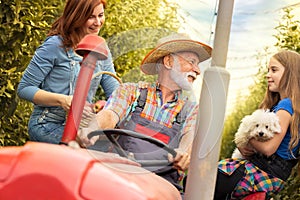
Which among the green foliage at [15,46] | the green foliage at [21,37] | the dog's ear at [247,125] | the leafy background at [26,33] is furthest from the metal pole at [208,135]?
the green foliage at [15,46]

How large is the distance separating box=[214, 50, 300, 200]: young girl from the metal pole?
31.0 inches

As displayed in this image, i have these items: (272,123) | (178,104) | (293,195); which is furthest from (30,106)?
(178,104)

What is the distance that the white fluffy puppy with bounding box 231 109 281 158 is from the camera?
11.4 ft

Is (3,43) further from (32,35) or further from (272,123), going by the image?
(272,123)

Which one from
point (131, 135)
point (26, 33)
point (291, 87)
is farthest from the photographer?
point (26, 33)

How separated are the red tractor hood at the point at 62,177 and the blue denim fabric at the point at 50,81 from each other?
111 centimetres

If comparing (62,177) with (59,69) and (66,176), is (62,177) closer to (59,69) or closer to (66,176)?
(66,176)

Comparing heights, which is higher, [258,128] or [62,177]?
[258,128]

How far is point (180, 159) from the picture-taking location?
2434 mm

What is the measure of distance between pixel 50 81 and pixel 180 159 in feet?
3.91

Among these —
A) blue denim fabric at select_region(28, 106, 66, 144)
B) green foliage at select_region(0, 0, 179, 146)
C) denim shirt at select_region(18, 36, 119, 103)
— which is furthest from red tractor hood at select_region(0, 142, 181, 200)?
green foliage at select_region(0, 0, 179, 146)

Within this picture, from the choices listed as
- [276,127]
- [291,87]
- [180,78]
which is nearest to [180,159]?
[180,78]

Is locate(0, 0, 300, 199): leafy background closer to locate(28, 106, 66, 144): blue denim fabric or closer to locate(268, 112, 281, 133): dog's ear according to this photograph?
locate(268, 112, 281, 133): dog's ear

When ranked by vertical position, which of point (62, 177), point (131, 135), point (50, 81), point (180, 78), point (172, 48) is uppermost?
point (172, 48)
